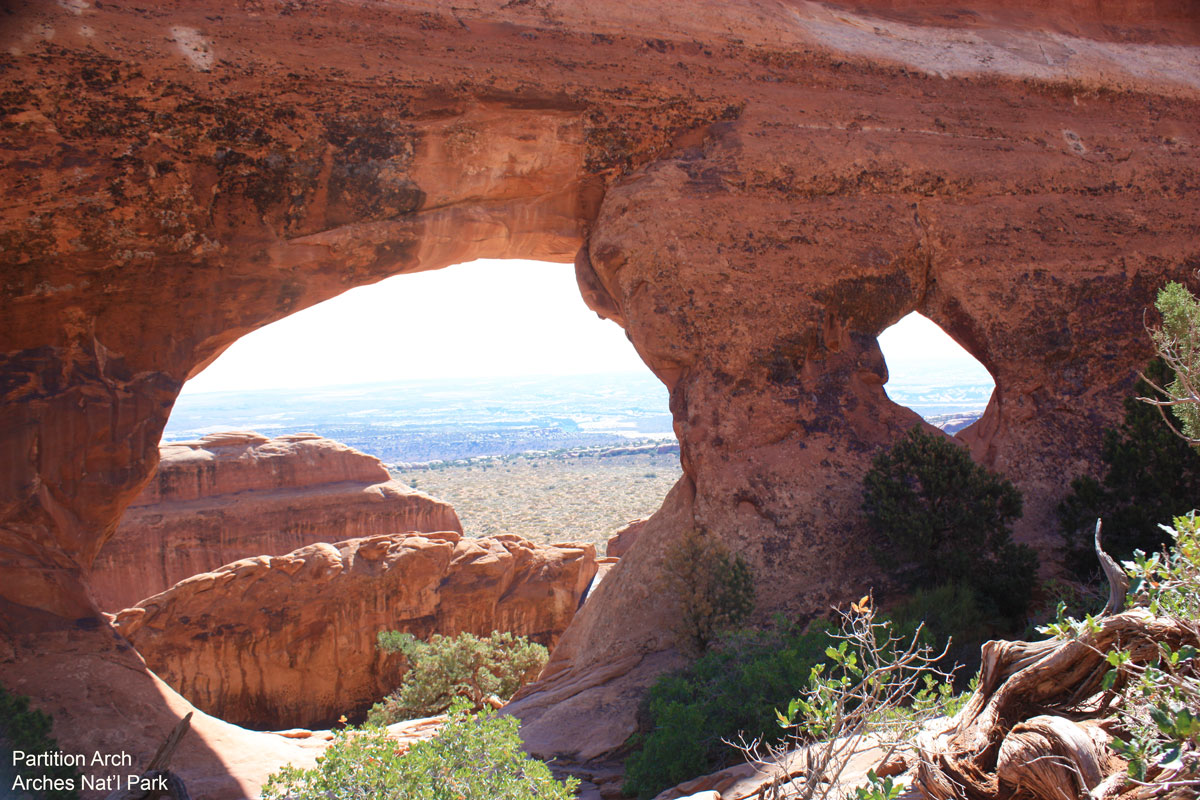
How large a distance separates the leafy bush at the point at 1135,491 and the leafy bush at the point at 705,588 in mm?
4067

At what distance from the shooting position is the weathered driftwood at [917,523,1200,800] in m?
3.61

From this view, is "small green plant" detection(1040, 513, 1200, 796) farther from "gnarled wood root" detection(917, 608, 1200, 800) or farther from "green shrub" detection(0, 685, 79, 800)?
"green shrub" detection(0, 685, 79, 800)

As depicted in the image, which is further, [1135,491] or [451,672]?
[451,672]

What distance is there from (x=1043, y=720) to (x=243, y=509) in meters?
25.5

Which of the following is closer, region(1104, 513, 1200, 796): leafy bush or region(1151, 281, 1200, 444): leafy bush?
region(1104, 513, 1200, 796): leafy bush

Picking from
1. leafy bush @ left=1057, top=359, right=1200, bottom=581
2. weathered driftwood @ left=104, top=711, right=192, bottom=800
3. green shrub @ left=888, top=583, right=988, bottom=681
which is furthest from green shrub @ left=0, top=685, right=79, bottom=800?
leafy bush @ left=1057, top=359, right=1200, bottom=581

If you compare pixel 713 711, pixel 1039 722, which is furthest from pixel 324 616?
pixel 1039 722

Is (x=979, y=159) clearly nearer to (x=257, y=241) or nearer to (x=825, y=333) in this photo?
(x=825, y=333)

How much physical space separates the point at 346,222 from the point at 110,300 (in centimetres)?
329

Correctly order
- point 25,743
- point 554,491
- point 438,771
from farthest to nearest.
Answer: point 554,491 < point 25,743 < point 438,771

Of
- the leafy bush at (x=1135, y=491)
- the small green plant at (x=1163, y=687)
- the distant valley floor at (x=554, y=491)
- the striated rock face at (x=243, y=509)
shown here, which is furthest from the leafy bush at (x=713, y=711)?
the distant valley floor at (x=554, y=491)

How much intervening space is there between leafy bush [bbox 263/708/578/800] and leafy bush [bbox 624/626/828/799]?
1853 mm

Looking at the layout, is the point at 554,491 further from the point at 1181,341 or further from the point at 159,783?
the point at 159,783

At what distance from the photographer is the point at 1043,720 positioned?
3.85 m
